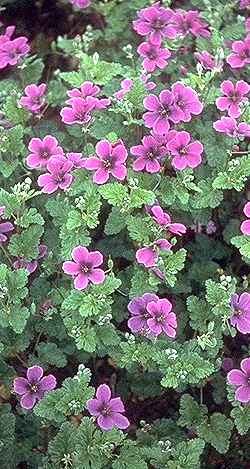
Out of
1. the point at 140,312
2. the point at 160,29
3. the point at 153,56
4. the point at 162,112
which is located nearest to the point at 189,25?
the point at 160,29

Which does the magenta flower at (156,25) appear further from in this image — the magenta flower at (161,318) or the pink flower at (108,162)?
the magenta flower at (161,318)

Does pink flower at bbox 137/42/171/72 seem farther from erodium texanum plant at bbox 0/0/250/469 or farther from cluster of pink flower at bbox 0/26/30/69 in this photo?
cluster of pink flower at bbox 0/26/30/69

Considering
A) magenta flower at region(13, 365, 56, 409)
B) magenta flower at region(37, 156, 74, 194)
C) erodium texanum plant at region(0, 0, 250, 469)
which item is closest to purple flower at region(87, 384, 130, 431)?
erodium texanum plant at region(0, 0, 250, 469)

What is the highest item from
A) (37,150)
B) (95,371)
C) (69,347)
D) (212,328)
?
(37,150)

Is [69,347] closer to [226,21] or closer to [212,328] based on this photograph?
[212,328]

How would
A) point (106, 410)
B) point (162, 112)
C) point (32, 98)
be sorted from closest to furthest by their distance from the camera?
point (106, 410) → point (162, 112) → point (32, 98)

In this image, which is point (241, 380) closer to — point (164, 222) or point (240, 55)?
point (164, 222)

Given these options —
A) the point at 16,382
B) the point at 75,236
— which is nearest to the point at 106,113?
the point at 75,236
